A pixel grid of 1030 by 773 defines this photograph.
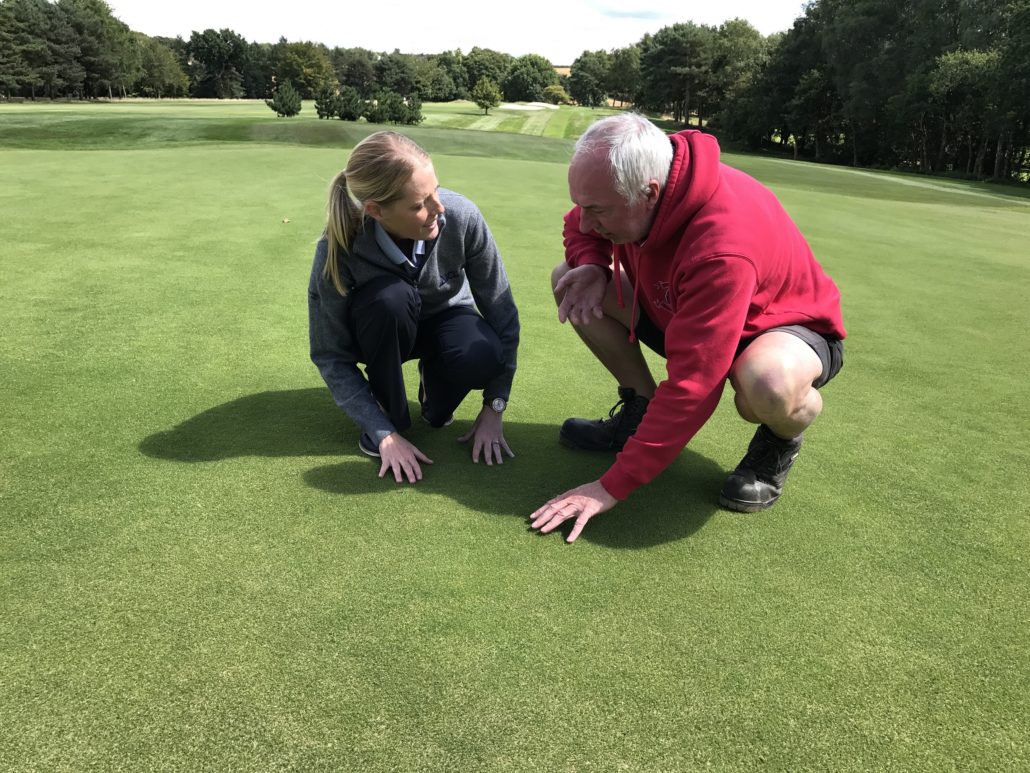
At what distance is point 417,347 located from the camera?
2.95 m

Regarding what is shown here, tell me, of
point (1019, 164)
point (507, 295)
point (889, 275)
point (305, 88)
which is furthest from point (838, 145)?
point (305, 88)

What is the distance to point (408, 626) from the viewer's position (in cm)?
175

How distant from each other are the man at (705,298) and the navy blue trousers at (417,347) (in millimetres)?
670

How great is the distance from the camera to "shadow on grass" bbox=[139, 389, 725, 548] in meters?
2.33

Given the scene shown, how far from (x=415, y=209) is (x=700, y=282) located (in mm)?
975

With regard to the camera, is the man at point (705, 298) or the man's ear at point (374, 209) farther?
the man's ear at point (374, 209)

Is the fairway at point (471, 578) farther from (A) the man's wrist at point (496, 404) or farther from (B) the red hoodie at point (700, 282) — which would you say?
(B) the red hoodie at point (700, 282)

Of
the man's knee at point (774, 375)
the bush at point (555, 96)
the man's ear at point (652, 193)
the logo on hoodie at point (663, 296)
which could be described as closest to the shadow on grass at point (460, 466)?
the man's knee at point (774, 375)

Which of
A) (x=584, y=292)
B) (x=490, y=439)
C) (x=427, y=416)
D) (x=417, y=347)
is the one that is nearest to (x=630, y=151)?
(x=584, y=292)

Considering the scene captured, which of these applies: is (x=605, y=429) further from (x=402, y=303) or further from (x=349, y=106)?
(x=349, y=106)

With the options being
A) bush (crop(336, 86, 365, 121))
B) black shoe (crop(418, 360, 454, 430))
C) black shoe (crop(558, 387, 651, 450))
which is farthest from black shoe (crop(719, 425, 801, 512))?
bush (crop(336, 86, 365, 121))

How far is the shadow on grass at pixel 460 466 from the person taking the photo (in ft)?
7.64

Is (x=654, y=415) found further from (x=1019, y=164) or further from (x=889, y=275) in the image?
(x=1019, y=164)

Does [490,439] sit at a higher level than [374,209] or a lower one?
lower
